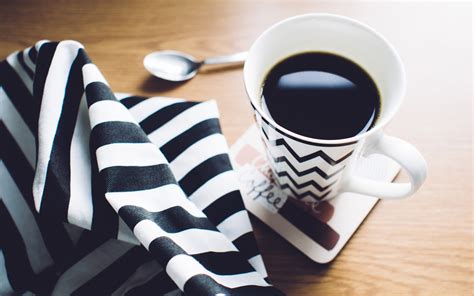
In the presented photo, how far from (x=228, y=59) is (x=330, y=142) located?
0.27m

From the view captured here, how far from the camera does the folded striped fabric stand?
0.41 m

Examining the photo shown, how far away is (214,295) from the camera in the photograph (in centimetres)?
→ 36

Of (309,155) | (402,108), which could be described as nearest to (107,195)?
(309,155)

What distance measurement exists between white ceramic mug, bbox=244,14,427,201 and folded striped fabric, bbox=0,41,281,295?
0.28ft

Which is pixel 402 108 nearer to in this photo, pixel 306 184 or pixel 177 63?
pixel 306 184

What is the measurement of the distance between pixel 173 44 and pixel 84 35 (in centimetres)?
13

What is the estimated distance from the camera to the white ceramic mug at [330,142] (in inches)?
14.7

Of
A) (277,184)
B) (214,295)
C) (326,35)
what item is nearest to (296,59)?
(326,35)

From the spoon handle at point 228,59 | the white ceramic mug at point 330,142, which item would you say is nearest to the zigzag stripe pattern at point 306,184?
the white ceramic mug at point 330,142

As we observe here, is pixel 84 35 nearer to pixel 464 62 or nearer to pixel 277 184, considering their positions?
pixel 277 184

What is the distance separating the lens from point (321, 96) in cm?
46

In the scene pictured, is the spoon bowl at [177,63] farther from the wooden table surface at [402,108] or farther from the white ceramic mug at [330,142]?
the white ceramic mug at [330,142]

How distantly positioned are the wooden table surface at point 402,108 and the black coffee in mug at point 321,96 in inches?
3.9

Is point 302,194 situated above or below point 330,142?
below
